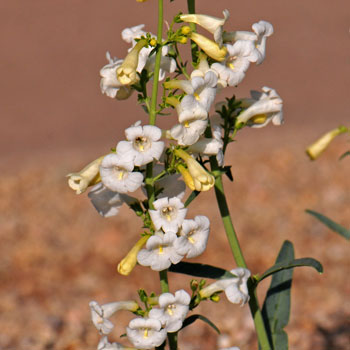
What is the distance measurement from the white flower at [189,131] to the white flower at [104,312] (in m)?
0.57

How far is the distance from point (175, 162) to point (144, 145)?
0.16 m

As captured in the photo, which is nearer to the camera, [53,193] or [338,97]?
[53,193]

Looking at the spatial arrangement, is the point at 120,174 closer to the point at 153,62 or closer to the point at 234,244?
the point at 153,62

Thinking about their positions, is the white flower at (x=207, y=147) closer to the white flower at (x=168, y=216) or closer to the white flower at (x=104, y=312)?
the white flower at (x=168, y=216)

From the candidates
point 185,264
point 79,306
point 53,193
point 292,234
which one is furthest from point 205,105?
point 53,193

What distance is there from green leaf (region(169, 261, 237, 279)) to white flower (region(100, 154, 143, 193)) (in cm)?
43

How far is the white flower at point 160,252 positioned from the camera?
2.21 meters

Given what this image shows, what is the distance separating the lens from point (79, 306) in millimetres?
5039

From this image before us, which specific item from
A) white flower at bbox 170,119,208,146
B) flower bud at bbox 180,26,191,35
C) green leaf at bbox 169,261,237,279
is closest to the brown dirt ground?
green leaf at bbox 169,261,237,279

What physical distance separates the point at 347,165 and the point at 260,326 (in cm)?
529

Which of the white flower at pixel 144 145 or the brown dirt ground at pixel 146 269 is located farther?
the brown dirt ground at pixel 146 269

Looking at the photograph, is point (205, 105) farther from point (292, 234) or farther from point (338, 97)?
point (338, 97)

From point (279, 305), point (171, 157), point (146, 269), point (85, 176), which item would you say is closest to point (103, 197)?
point (85, 176)

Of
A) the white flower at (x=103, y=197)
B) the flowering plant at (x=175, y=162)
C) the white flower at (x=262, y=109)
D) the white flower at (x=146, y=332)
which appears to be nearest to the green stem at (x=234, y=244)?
the flowering plant at (x=175, y=162)
